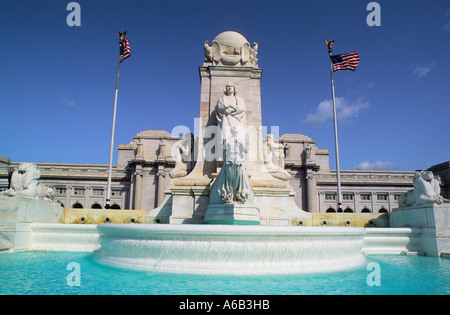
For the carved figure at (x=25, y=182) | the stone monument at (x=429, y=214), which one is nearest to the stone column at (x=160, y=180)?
the carved figure at (x=25, y=182)

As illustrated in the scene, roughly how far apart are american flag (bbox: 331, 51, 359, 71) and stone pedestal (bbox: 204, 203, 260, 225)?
16.8 m

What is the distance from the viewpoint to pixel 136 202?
4475cm

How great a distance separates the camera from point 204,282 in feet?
13.9

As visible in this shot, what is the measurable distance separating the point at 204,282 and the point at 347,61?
2081cm

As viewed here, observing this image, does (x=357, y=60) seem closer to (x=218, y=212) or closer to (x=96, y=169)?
(x=218, y=212)

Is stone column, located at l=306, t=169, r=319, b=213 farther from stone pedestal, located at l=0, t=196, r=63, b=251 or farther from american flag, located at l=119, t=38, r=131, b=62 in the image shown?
stone pedestal, located at l=0, t=196, r=63, b=251

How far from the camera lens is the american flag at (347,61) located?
66.6 ft

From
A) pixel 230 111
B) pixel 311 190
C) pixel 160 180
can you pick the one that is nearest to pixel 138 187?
pixel 160 180

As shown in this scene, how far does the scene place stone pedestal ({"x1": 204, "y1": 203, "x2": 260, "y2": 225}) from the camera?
25.2 ft

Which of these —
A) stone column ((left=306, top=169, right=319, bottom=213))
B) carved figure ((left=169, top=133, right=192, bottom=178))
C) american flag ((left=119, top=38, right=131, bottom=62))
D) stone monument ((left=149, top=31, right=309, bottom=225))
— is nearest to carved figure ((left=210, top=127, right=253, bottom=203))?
stone monument ((left=149, top=31, right=309, bottom=225))

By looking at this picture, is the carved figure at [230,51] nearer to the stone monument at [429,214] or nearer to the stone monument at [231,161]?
the stone monument at [231,161]

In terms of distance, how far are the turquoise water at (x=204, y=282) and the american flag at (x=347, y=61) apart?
58.2 feet

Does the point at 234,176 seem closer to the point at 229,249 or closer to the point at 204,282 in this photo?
the point at 229,249
